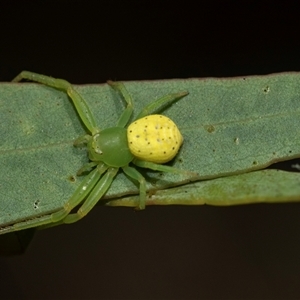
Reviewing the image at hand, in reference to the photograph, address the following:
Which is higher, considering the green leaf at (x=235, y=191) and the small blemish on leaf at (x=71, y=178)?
the small blemish on leaf at (x=71, y=178)

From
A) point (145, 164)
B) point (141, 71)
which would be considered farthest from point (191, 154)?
point (141, 71)

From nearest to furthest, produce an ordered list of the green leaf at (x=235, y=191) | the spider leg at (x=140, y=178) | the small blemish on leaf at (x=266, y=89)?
the green leaf at (x=235, y=191) → the spider leg at (x=140, y=178) → the small blemish on leaf at (x=266, y=89)

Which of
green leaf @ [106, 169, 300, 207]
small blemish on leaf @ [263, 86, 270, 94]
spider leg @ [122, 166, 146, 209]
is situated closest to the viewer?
green leaf @ [106, 169, 300, 207]

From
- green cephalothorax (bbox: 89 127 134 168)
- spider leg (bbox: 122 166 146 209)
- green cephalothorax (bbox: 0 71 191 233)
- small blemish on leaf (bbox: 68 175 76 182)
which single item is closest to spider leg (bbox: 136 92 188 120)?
green cephalothorax (bbox: 0 71 191 233)

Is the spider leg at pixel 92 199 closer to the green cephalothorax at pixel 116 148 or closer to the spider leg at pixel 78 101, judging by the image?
the green cephalothorax at pixel 116 148

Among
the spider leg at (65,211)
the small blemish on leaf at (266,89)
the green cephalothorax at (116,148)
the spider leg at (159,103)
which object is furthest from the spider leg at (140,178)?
the small blemish on leaf at (266,89)

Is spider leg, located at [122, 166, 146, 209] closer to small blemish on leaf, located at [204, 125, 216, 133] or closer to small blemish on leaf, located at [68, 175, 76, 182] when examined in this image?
small blemish on leaf, located at [68, 175, 76, 182]

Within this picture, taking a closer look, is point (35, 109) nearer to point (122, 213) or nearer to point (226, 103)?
point (226, 103)

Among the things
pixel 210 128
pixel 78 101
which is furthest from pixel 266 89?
pixel 78 101

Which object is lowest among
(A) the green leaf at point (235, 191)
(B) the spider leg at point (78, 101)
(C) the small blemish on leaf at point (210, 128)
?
(A) the green leaf at point (235, 191)
